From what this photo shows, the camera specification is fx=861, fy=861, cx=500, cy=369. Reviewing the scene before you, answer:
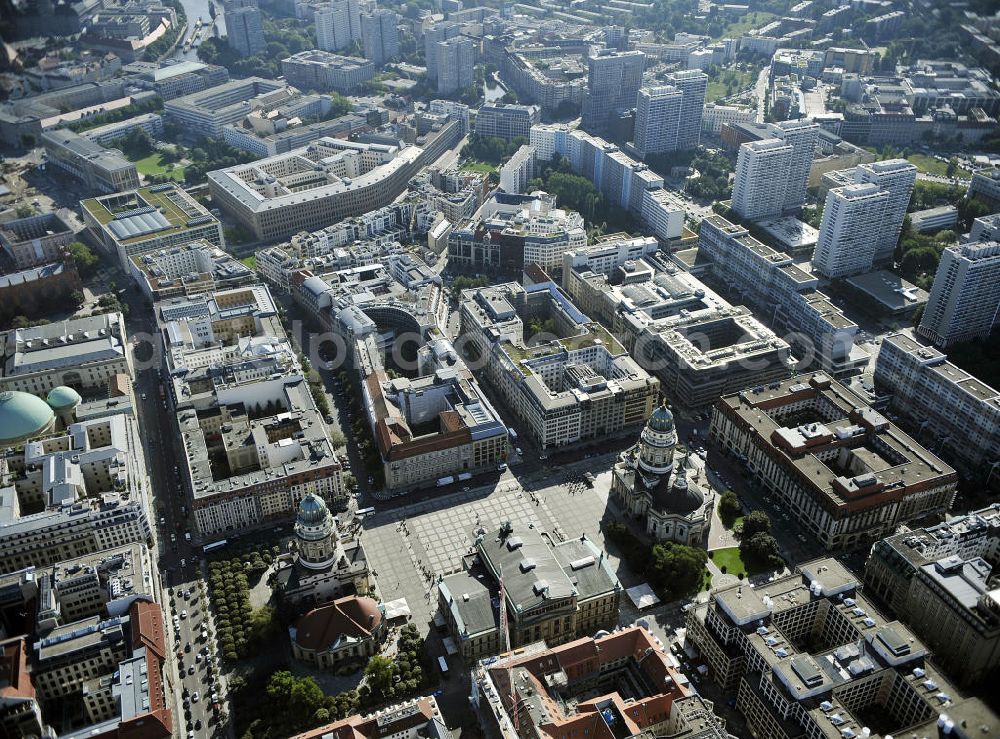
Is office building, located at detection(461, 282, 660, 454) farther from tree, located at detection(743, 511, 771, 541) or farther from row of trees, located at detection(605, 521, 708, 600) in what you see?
tree, located at detection(743, 511, 771, 541)

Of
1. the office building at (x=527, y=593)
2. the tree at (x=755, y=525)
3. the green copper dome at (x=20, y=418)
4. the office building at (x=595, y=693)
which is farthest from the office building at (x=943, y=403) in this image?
the green copper dome at (x=20, y=418)

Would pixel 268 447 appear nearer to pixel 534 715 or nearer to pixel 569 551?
pixel 569 551

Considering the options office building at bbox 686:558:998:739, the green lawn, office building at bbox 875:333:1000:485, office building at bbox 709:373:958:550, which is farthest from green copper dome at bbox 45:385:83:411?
office building at bbox 875:333:1000:485

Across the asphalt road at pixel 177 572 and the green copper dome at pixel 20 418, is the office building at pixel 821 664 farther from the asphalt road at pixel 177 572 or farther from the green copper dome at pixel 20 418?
the green copper dome at pixel 20 418

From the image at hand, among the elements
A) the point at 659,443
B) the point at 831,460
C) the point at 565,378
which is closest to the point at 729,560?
the point at 659,443

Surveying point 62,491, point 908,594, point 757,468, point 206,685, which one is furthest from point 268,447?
point 908,594

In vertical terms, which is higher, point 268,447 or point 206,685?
point 268,447

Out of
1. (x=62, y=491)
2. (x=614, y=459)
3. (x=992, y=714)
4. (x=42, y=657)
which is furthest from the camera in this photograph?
(x=614, y=459)
